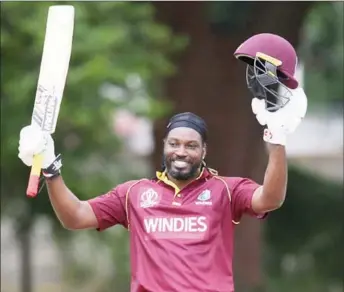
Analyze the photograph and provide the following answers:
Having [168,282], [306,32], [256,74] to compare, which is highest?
[306,32]

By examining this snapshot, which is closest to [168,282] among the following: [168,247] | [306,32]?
[168,247]

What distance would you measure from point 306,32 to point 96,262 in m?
5.94

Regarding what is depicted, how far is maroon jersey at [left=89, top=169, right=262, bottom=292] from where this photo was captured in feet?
13.3

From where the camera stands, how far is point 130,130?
16984 millimetres

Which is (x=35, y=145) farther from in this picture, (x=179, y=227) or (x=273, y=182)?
(x=273, y=182)

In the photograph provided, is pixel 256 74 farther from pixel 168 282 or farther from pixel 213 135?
pixel 213 135

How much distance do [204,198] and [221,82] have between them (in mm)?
6302

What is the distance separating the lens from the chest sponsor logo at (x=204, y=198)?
13.6 ft

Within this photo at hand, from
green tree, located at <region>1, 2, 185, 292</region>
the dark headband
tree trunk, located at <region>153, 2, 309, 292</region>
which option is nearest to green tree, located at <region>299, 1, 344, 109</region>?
tree trunk, located at <region>153, 2, 309, 292</region>

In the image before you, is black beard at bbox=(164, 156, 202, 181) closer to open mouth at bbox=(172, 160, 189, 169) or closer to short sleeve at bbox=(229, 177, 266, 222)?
open mouth at bbox=(172, 160, 189, 169)

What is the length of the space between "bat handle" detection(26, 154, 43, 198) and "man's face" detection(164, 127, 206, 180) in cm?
55

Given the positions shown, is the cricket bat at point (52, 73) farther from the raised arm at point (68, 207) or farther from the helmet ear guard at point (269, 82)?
the helmet ear guard at point (269, 82)

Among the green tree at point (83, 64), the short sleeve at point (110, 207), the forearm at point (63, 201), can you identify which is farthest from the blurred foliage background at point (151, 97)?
the forearm at point (63, 201)

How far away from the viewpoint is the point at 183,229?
410cm
